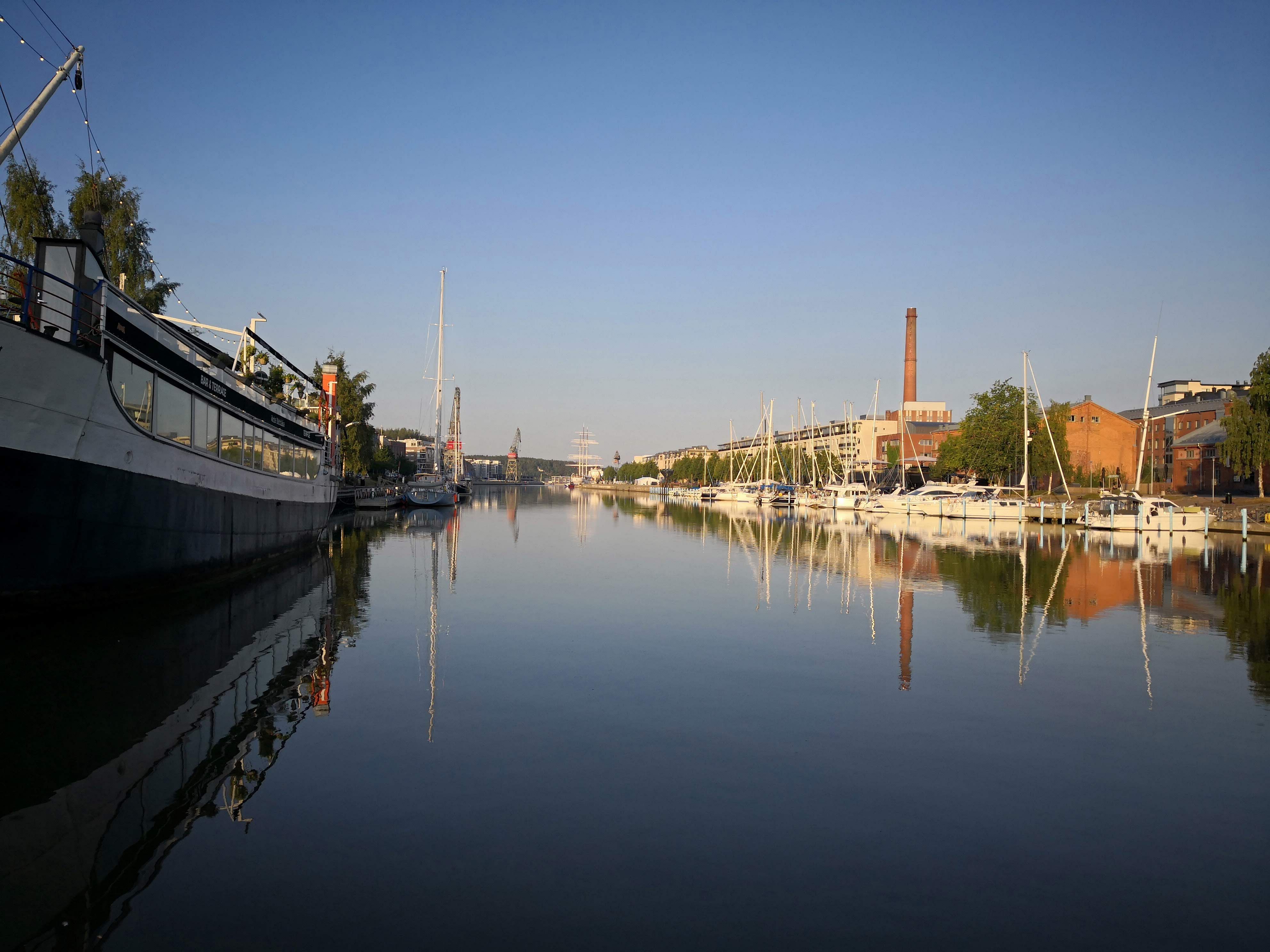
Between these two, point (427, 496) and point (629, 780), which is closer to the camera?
point (629, 780)

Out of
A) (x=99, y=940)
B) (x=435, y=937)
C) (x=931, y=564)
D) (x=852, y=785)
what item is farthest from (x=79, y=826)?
(x=931, y=564)

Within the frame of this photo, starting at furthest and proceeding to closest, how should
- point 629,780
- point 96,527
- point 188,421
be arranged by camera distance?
point 188,421 < point 96,527 < point 629,780

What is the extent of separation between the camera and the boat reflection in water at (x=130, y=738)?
5.58 meters

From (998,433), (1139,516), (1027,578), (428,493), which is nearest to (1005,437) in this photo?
(998,433)

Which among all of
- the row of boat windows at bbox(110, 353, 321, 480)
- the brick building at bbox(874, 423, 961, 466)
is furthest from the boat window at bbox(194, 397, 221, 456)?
the brick building at bbox(874, 423, 961, 466)

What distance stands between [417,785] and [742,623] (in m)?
10.2

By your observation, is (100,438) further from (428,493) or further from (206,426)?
(428,493)

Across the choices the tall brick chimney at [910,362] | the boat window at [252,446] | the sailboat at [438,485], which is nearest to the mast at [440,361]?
the sailboat at [438,485]

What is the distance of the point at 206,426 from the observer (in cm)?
2061

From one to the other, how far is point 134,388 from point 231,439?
21.1 feet

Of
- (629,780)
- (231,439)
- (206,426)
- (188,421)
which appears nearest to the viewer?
(629,780)

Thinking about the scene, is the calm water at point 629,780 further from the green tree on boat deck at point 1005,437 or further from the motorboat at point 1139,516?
the green tree on boat deck at point 1005,437

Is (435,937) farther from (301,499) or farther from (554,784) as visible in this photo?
(301,499)

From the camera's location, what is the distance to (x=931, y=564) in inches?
1148
